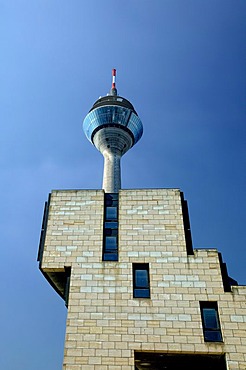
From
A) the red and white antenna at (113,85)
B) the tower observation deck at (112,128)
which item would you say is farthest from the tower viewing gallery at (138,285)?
the red and white antenna at (113,85)

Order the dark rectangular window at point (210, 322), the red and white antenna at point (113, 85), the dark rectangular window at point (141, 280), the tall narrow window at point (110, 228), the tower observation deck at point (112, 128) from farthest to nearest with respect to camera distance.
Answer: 1. the red and white antenna at point (113, 85)
2. the tower observation deck at point (112, 128)
3. the tall narrow window at point (110, 228)
4. the dark rectangular window at point (141, 280)
5. the dark rectangular window at point (210, 322)

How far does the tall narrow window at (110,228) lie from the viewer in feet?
83.6

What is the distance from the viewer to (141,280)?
2423 centimetres

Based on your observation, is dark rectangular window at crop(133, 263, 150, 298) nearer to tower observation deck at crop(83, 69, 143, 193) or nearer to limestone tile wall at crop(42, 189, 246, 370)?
limestone tile wall at crop(42, 189, 246, 370)

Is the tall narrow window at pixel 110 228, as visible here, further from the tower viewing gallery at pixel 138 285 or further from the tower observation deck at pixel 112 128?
the tower observation deck at pixel 112 128

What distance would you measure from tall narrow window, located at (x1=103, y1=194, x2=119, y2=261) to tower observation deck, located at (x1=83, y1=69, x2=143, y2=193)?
143 feet

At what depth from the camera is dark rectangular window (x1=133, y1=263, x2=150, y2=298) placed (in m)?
23.6

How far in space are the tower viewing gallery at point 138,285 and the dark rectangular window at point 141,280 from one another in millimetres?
68

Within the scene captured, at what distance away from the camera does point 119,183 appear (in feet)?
226

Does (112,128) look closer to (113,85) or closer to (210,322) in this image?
(113,85)

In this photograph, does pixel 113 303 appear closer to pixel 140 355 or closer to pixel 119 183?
pixel 140 355

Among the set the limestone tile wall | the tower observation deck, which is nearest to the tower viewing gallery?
the limestone tile wall

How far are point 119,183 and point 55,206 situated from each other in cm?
4126

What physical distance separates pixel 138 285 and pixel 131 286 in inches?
21.4
